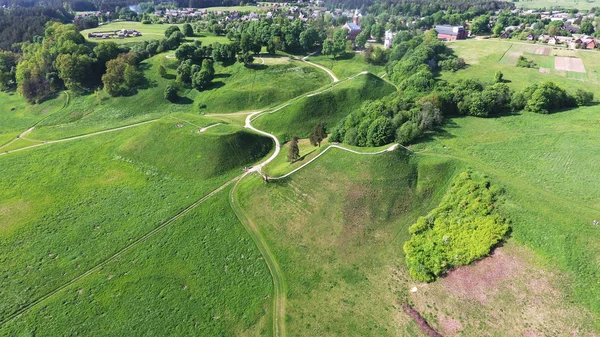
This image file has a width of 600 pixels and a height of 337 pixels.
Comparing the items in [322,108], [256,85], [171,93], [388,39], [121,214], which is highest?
[388,39]

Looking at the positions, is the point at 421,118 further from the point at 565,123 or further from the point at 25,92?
the point at 25,92

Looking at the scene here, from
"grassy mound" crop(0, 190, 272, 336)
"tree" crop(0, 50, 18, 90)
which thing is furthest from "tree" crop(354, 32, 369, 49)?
"tree" crop(0, 50, 18, 90)

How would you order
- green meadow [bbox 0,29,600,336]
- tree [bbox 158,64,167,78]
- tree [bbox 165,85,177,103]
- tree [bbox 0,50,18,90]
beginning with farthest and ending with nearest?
tree [bbox 0,50,18,90], tree [bbox 158,64,167,78], tree [bbox 165,85,177,103], green meadow [bbox 0,29,600,336]

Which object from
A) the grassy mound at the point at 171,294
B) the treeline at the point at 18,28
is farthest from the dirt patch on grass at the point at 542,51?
the treeline at the point at 18,28

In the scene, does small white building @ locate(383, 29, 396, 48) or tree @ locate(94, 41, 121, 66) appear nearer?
tree @ locate(94, 41, 121, 66)

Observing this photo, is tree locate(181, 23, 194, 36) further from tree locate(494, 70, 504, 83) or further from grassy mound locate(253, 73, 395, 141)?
tree locate(494, 70, 504, 83)

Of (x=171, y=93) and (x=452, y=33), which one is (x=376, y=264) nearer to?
(x=171, y=93)

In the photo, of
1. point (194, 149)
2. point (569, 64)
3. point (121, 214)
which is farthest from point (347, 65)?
point (121, 214)
